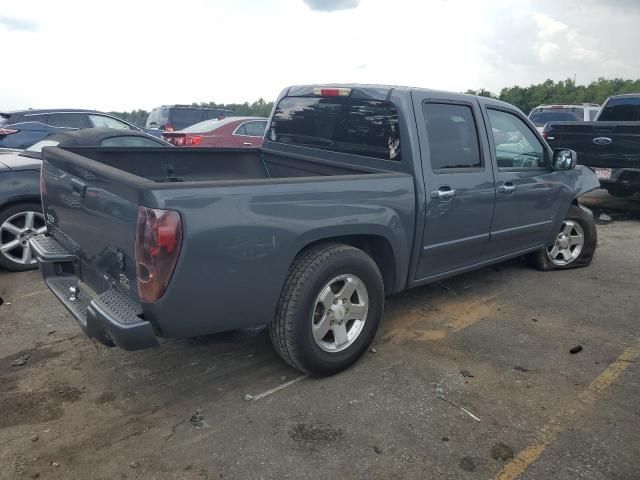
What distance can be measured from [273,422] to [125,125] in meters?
9.60

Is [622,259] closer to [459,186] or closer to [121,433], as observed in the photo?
[459,186]

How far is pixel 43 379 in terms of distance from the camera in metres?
3.24

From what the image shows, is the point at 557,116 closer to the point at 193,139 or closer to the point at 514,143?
the point at 193,139

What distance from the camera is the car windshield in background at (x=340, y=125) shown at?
12.1 ft

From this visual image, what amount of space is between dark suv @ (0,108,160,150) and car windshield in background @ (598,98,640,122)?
9.17m

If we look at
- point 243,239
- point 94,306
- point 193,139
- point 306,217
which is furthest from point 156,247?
point 193,139

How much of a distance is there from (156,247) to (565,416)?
242 cm

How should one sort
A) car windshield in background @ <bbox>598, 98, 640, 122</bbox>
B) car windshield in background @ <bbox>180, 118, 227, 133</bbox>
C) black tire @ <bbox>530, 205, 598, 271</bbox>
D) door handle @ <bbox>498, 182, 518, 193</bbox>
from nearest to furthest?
door handle @ <bbox>498, 182, 518, 193</bbox>
black tire @ <bbox>530, 205, 598, 271</bbox>
car windshield in background @ <bbox>598, 98, 640, 122</bbox>
car windshield in background @ <bbox>180, 118, 227, 133</bbox>

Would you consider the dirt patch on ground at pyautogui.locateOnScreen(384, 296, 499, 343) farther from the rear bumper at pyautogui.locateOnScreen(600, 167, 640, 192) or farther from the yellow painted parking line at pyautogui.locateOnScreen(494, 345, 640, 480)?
the rear bumper at pyautogui.locateOnScreen(600, 167, 640, 192)

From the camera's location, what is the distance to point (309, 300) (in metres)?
2.99

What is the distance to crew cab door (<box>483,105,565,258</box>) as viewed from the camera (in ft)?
14.0

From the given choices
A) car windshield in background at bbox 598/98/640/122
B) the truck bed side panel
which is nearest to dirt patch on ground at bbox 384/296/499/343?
the truck bed side panel

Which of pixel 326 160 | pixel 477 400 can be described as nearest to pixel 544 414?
pixel 477 400

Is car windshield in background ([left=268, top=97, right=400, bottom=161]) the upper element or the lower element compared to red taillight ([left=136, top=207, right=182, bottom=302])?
upper
